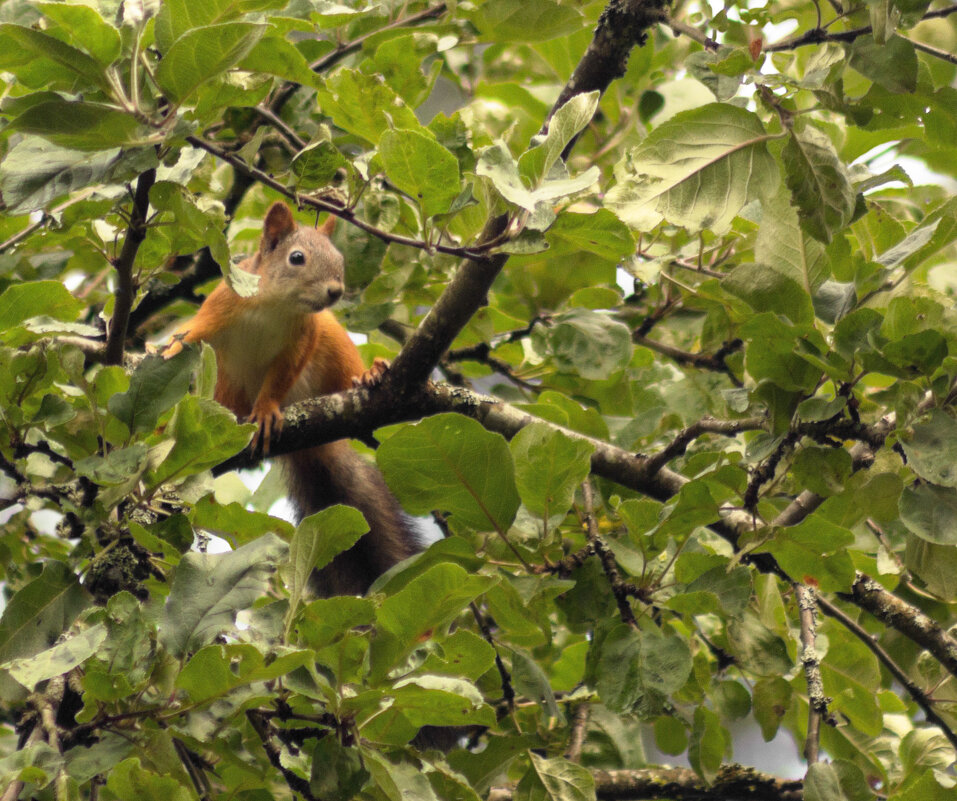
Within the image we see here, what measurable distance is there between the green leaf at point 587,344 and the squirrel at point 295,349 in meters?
0.75

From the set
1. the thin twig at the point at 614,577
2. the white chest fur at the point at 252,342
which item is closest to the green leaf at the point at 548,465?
the thin twig at the point at 614,577

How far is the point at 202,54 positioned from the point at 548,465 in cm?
65

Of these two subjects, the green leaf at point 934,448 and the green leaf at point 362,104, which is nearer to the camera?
the green leaf at point 934,448

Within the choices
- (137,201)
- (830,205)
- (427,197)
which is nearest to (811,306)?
(830,205)

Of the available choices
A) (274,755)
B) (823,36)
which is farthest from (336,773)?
(823,36)

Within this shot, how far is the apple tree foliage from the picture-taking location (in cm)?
109

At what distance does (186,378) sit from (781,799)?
1.17m

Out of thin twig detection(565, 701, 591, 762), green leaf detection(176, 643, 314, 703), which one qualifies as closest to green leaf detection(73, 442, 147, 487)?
green leaf detection(176, 643, 314, 703)

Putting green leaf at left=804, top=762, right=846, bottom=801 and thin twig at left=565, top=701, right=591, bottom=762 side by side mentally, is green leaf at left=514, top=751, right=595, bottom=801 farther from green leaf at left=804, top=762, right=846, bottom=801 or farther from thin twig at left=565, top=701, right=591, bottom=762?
green leaf at left=804, top=762, right=846, bottom=801

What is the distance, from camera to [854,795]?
4.20 feet

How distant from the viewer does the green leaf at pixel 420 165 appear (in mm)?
1271

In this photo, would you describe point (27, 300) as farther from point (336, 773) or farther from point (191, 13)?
point (336, 773)

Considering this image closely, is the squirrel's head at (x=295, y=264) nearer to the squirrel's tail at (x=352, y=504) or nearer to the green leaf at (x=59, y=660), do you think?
the squirrel's tail at (x=352, y=504)

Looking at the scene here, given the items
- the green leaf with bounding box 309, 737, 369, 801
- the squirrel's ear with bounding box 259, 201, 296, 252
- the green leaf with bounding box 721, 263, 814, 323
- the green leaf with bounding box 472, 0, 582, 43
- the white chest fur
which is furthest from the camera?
the white chest fur
